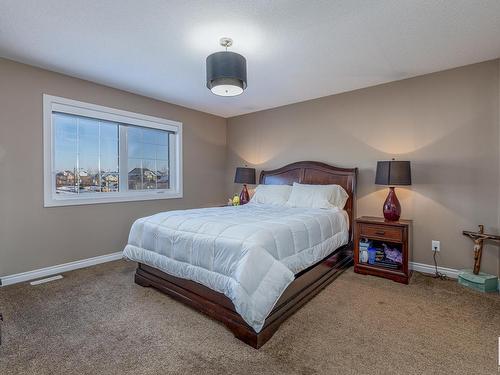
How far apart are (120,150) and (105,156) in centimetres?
22

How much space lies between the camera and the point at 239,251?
190 cm

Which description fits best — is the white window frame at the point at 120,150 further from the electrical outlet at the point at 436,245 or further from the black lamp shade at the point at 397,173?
the electrical outlet at the point at 436,245

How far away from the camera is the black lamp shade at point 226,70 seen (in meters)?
2.25

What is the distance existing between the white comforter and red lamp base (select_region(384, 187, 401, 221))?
0.79 m

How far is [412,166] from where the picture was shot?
330 cm

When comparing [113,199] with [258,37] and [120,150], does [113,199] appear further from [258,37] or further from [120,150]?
[258,37]

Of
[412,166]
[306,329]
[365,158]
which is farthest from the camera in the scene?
[365,158]

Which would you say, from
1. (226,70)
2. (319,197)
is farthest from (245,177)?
(226,70)

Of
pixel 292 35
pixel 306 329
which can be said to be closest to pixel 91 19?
pixel 292 35

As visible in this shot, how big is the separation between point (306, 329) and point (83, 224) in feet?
9.81

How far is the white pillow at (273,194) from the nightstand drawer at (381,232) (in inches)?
45.3

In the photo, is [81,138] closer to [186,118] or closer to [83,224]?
[83,224]

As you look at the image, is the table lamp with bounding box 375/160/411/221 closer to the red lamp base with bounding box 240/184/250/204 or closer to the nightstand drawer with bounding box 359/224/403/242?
the nightstand drawer with bounding box 359/224/403/242

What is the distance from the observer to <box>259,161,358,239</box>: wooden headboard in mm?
3686
